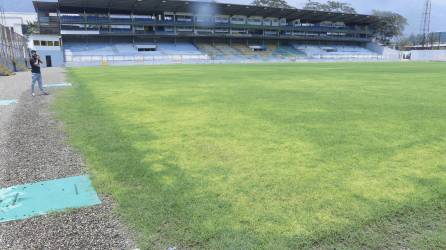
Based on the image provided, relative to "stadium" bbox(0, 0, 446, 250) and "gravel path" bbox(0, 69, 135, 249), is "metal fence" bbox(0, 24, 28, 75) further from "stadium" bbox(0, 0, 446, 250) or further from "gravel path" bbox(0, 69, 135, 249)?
"gravel path" bbox(0, 69, 135, 249)

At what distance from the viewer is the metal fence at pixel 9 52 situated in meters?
28.5

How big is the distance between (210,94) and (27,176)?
9.79 metres

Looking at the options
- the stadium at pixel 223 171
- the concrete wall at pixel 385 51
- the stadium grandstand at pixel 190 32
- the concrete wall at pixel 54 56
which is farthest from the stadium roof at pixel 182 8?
the stadium at pixel 223 171

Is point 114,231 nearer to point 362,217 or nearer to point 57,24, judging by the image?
point 362,217

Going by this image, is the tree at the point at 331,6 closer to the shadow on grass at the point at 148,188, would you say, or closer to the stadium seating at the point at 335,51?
the stadium seating at the point at 335,51

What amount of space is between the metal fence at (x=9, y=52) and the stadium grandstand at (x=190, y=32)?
42.0ft

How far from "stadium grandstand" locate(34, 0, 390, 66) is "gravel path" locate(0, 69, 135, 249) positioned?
152ft

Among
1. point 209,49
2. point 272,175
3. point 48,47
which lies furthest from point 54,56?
point 272,175

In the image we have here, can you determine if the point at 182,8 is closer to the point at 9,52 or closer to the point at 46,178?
the point at 9,52

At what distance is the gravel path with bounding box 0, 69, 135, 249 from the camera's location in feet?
11.1

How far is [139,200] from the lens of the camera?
4.21m

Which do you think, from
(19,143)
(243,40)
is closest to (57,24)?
(243,40)

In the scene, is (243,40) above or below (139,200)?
above

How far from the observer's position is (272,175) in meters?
5.00
